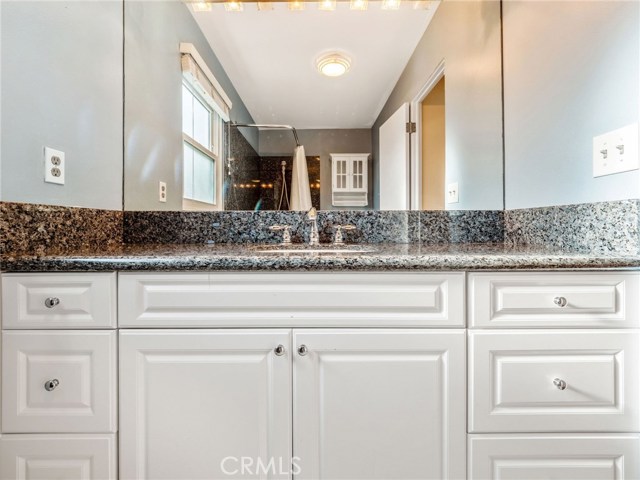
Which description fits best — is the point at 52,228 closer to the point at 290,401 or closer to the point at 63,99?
the point at 63,99

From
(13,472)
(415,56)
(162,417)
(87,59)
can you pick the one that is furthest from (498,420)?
(87,59)

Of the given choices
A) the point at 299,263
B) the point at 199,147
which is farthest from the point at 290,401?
the point at 199,147

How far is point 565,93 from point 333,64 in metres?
0.83

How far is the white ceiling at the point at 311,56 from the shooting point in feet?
4.17

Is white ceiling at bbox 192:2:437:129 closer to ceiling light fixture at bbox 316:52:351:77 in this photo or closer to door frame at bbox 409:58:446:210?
ceiling light fixture at bbox 316:52:351:77

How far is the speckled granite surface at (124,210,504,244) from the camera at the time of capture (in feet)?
4.17

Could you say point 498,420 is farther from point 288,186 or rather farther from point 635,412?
point 288,186

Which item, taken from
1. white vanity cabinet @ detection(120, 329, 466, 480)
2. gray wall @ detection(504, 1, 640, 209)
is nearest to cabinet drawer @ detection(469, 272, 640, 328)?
white vanity cabinet @ detection(120, 329, 466, 480)

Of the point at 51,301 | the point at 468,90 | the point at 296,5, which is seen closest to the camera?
the point at 51,301

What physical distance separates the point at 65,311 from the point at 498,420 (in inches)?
41.2

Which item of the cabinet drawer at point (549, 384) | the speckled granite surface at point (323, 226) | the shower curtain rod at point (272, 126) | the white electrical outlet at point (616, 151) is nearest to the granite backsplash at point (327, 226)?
the speckled granite surface at point (323, 226)

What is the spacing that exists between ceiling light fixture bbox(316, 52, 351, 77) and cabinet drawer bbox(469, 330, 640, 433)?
113cm

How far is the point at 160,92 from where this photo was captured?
51.8 inches

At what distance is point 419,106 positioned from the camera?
1362 millimetres
